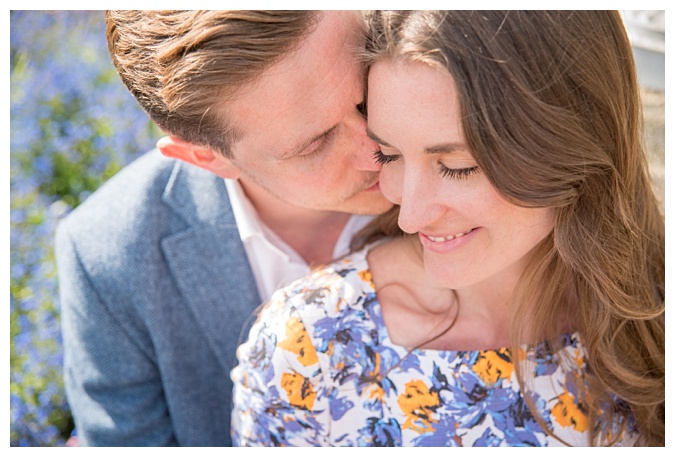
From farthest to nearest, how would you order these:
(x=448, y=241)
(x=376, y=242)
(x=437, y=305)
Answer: (x=376, y=242), (x=437, y=305), (x=448, y=241)

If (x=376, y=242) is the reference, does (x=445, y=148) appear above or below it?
above

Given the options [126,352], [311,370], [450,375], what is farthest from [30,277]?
[450,375]

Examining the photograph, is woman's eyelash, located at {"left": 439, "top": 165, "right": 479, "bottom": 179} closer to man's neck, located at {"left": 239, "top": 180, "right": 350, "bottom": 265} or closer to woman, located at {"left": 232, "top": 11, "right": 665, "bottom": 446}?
woman, located at {"left": 232, "top": 11, "right": 665, "bottom": 446}

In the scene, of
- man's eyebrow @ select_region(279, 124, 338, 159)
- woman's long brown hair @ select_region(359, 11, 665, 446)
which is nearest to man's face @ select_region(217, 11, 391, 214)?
man's eyebrow @ select_region(279, 124, 338, 159)

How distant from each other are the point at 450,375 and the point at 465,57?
900mm

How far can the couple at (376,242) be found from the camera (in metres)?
1.63

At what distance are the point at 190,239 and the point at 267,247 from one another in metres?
0.25

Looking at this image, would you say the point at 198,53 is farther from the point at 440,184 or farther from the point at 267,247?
the point at 267,247

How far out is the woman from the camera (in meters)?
1.66

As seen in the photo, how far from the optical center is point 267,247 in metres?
2.56

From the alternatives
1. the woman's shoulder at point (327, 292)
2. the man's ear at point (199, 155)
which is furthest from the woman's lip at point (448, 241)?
the man's ear at point (199, 155)

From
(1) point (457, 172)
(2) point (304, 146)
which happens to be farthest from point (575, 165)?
(2) point (304, 146)
